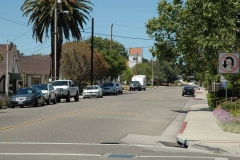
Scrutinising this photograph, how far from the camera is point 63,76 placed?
63.2 meters

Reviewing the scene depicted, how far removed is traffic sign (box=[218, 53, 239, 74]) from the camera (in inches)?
682

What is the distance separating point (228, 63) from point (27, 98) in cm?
1767

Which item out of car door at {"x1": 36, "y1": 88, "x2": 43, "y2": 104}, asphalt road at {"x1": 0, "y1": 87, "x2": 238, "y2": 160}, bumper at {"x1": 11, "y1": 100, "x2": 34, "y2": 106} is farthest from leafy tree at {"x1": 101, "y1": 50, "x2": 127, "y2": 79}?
asphalt road at {"x1": 0, "y1": 87, "x2": 238, "y2": 160}

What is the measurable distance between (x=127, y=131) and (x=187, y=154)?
17.9 feet

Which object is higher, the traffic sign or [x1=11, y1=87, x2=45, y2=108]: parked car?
the traffic sign

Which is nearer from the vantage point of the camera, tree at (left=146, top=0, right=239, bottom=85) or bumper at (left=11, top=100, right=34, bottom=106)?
tree at (left=146, top=0, right=239, bottom=85)

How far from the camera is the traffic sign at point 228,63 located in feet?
56.8

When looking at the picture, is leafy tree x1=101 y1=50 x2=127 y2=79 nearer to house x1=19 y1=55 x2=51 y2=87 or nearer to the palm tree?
house x1=19 y1=55 x2=51 y2=87

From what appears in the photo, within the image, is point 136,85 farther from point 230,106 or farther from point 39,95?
point 230,106

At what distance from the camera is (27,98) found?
31531 mm

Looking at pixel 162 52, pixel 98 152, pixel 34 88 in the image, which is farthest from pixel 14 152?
pixel 34 88

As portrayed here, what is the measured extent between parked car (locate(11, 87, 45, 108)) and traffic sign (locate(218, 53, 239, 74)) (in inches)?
681

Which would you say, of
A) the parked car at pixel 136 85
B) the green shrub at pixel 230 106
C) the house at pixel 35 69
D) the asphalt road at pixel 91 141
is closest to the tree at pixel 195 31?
the green shrub at pixel 230 106

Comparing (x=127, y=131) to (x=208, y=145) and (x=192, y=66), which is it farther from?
(x=192, y=66)
